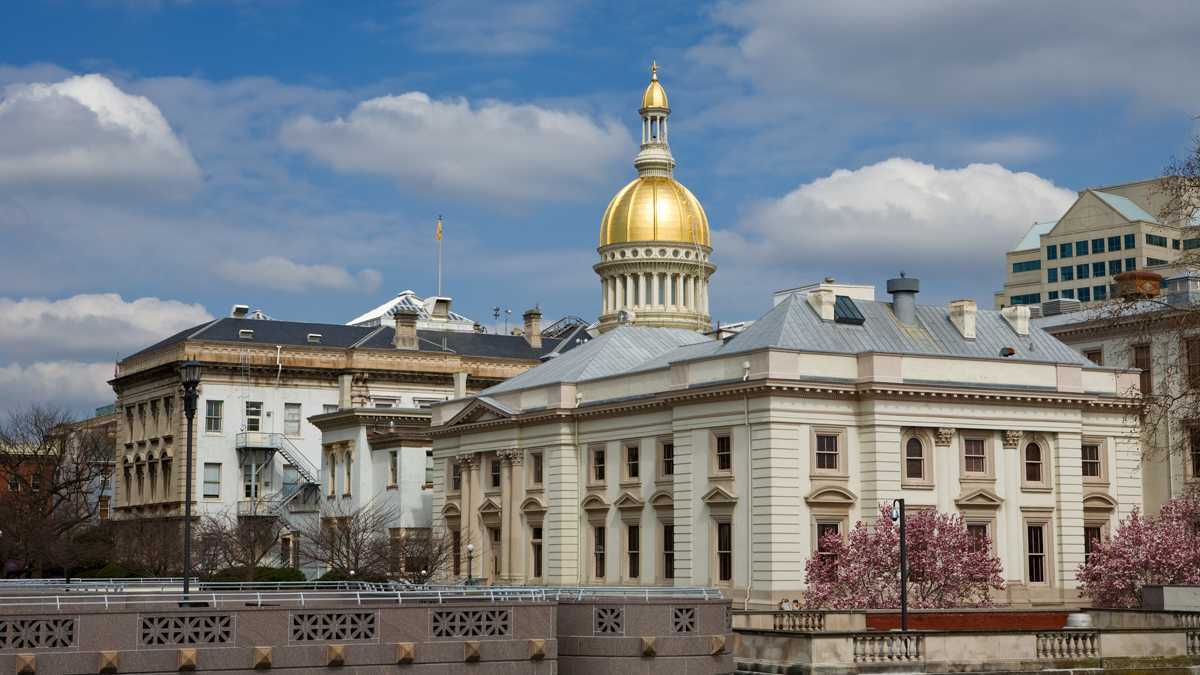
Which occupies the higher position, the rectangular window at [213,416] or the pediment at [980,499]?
the rectangular window at [213,416]

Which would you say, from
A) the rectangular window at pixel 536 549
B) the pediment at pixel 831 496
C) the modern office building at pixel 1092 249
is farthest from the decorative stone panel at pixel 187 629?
the modern office building at pixel 1092 249

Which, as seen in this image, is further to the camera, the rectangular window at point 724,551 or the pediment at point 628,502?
the pediment at point 628,502

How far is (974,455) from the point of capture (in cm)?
6750

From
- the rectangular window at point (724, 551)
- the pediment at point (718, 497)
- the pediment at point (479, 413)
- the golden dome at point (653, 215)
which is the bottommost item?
the rectangular window at point (724, 551)

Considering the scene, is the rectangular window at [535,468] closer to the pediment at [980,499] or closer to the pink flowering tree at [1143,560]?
the pediment at [980,499]

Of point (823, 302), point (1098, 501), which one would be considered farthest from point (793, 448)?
point (1098, 501)

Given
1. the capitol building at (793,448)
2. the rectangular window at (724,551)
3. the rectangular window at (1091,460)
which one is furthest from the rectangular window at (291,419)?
the rectangular window at (1091,460)

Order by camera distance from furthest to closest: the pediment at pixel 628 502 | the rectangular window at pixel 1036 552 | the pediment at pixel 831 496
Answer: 1. the pediment at pixel 628 502
2. the rectangular window at pixel 1036 552
3. the pediment at pixel 831 496

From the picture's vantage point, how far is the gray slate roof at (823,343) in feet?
223

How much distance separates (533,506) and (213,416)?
37.2m

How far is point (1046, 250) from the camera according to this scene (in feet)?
567

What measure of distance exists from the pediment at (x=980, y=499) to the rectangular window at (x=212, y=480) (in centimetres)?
5475

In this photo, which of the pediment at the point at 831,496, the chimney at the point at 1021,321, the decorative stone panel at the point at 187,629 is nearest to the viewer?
the decorative stone panel at the point at 187,629

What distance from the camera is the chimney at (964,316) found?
72125 millimetres
